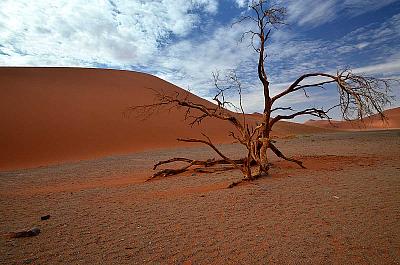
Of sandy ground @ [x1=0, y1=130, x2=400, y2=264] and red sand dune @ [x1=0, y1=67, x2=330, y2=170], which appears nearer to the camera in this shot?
sandy ground @ [x1=0, y1=130, x2=400, y2=264]

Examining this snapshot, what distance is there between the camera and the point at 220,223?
359 cm

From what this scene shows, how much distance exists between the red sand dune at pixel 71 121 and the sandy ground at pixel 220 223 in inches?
458

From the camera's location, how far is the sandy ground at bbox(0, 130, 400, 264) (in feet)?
8.95

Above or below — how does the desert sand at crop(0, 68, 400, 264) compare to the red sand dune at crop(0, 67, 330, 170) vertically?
below

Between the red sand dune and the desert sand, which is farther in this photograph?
the red sand dune

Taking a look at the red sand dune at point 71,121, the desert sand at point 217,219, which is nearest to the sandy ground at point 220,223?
the desert sand at point 217,219

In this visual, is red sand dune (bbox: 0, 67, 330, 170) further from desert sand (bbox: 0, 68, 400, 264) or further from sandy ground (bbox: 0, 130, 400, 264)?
sandy ground (bbox: 0, 130, 400, 264)

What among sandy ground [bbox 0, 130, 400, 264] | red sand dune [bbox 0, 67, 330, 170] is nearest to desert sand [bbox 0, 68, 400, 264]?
sandy ground [bbox 0, 130, 400, 264]

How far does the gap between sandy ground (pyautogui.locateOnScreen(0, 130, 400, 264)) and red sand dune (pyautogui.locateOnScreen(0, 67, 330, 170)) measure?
11.6 m

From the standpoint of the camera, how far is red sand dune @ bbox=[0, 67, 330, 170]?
16688 mm

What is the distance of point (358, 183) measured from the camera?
522 centimetres

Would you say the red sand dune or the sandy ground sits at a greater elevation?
the red sand dune

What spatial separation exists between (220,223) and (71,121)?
20.3 meters

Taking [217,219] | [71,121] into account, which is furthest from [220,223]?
[71,121]
